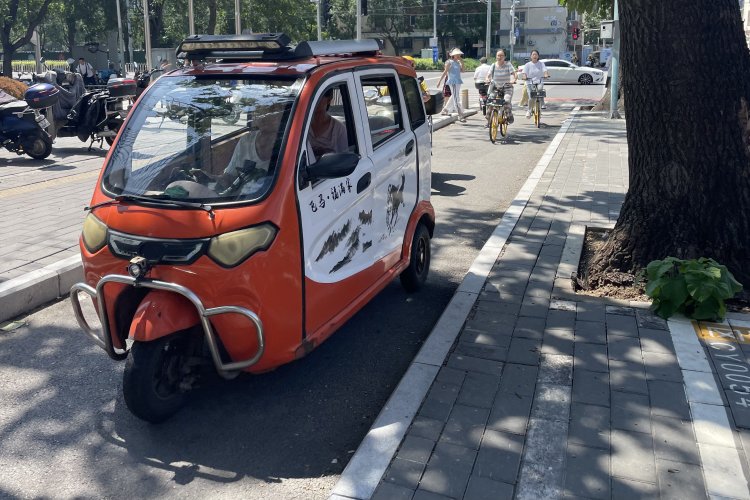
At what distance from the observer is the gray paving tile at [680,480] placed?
10.8ft

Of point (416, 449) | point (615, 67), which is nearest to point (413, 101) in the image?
point (416, 449)

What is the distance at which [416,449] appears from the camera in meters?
3.70

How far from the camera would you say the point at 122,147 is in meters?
4.67

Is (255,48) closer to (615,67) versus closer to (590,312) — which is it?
(590,312)

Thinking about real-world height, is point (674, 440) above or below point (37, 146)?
below

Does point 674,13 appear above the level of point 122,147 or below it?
above

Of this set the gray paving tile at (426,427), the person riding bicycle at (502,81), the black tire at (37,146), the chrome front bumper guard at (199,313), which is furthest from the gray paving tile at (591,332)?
the person riding bicycle at (502,81)

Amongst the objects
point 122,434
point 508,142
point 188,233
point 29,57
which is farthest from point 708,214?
point 29,57

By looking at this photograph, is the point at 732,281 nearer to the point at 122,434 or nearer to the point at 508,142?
the point at 122,434

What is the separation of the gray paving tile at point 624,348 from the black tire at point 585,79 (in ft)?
136

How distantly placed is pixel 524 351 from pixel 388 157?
1.70 meters

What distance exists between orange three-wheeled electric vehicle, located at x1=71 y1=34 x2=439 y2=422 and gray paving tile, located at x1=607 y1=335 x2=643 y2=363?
1.65m

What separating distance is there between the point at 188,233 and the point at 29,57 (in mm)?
90987

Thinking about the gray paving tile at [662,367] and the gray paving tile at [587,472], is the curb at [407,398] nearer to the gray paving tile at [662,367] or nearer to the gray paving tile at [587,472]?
the gray paving tile at [587,472]
